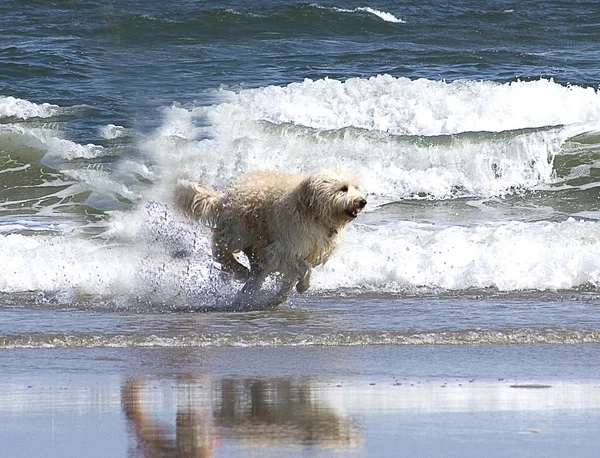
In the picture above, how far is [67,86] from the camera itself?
732 inches

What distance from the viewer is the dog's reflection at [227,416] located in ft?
17.3

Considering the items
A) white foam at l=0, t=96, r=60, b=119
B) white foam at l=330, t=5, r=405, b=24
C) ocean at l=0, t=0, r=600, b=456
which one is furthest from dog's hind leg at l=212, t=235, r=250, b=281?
white foam at l=330, t=5, r=405, b=24

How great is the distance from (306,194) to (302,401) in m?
3.17

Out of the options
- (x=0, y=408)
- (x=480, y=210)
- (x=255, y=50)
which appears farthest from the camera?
(x=255, y=50)

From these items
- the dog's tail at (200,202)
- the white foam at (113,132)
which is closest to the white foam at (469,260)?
the dog's tail at (200,202)

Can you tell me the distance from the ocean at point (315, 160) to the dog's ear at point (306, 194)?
830 millimetres

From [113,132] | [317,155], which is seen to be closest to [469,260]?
[317,155]

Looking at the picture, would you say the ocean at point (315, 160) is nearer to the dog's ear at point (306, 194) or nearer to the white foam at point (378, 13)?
the white foam at point (378, 13)

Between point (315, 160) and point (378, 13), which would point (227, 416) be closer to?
point (315, 160)

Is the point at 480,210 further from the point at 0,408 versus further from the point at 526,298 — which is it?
the point at 0,408

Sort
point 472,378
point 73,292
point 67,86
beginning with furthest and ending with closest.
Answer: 1. point 67,86
2. point 73,292
3. point 472,378

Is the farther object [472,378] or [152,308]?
[152,308]

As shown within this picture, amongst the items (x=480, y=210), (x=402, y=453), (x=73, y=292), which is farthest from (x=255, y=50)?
(x=402, y=453)

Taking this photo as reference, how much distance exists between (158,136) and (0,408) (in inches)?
423
